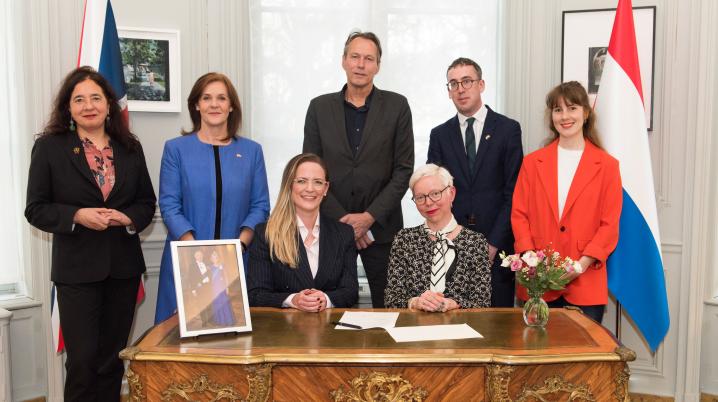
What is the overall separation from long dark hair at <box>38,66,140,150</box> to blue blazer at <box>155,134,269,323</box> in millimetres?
215

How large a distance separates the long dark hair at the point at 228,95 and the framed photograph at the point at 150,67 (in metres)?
0.76

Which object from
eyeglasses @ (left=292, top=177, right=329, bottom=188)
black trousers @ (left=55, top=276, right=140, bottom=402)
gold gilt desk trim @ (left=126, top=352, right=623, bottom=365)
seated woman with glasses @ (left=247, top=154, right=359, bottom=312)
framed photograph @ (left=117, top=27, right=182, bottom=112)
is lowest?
black trousers @ (left=55, top=276, right=140, bottom=402)

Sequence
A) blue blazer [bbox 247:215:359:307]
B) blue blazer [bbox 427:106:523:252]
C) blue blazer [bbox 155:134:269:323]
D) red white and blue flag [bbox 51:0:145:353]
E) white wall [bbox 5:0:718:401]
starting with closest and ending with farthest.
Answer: blue blazer [bbox 247:215:359:307]
blue blazer [bbox 155:134:269:323]
blue blazer [bbox 427:106:523:252]
red white and blue flag [bbox 51:0:145:353]
white wall [bbox 5:0:718:401]

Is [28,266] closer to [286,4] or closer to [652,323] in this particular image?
[286,4]

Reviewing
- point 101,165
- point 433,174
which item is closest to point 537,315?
point 433,174

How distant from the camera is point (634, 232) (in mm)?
3277

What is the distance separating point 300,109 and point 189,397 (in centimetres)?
256

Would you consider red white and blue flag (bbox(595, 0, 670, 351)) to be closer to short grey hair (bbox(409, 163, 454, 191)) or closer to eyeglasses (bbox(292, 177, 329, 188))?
short grey hair (bbox(409, 163, 454, 191))

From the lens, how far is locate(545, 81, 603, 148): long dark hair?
2.99 metres

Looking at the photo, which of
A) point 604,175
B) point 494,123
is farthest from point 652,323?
point 494,123

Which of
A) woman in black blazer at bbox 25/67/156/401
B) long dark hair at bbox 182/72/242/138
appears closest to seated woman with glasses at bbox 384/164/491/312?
long dark hair at bbox 182/72/242/138

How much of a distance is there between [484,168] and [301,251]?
117 cm

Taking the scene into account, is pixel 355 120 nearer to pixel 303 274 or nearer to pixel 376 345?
pixel 303 274

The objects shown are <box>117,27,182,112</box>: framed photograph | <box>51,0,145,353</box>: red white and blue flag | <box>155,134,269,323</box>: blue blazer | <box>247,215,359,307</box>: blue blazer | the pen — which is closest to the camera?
the pen
